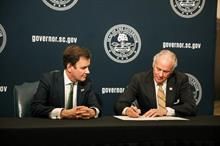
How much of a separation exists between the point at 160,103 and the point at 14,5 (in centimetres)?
168

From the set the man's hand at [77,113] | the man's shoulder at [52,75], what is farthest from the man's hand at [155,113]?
the man's shoulder at [52,75]

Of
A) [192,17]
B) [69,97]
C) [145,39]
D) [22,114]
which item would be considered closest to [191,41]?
[192,17]

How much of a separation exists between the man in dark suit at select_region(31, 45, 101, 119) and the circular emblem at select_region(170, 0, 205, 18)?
1651 mm

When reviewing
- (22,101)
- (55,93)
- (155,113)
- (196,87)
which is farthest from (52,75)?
(196,87)

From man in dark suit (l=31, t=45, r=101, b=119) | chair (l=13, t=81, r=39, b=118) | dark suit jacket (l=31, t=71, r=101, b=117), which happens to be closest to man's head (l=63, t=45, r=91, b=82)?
man in dark suit (l=31, t=45, r=101, b=119)

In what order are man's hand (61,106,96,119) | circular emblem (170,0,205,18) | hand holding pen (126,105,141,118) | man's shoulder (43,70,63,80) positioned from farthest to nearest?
circular emblem (170,0,205,18), man's shoulder (43,70,63,80), hand holding pen (126,105,141,118), man's hand (61,106,96,119)

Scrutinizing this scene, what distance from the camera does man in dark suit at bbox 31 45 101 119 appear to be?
9.20ft

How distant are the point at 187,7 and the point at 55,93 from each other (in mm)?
2025

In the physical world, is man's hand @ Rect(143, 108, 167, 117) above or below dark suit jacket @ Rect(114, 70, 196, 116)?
below

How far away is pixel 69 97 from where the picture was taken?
292cm

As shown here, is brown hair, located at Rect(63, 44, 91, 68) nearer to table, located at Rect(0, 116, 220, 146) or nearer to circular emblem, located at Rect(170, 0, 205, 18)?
table, located at Rect(0, 116, 220, 146)

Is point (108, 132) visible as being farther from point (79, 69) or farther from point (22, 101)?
point (22, 101)

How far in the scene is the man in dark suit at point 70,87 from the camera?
2.80m

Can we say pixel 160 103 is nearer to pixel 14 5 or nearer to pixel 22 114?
pixel 22 114
